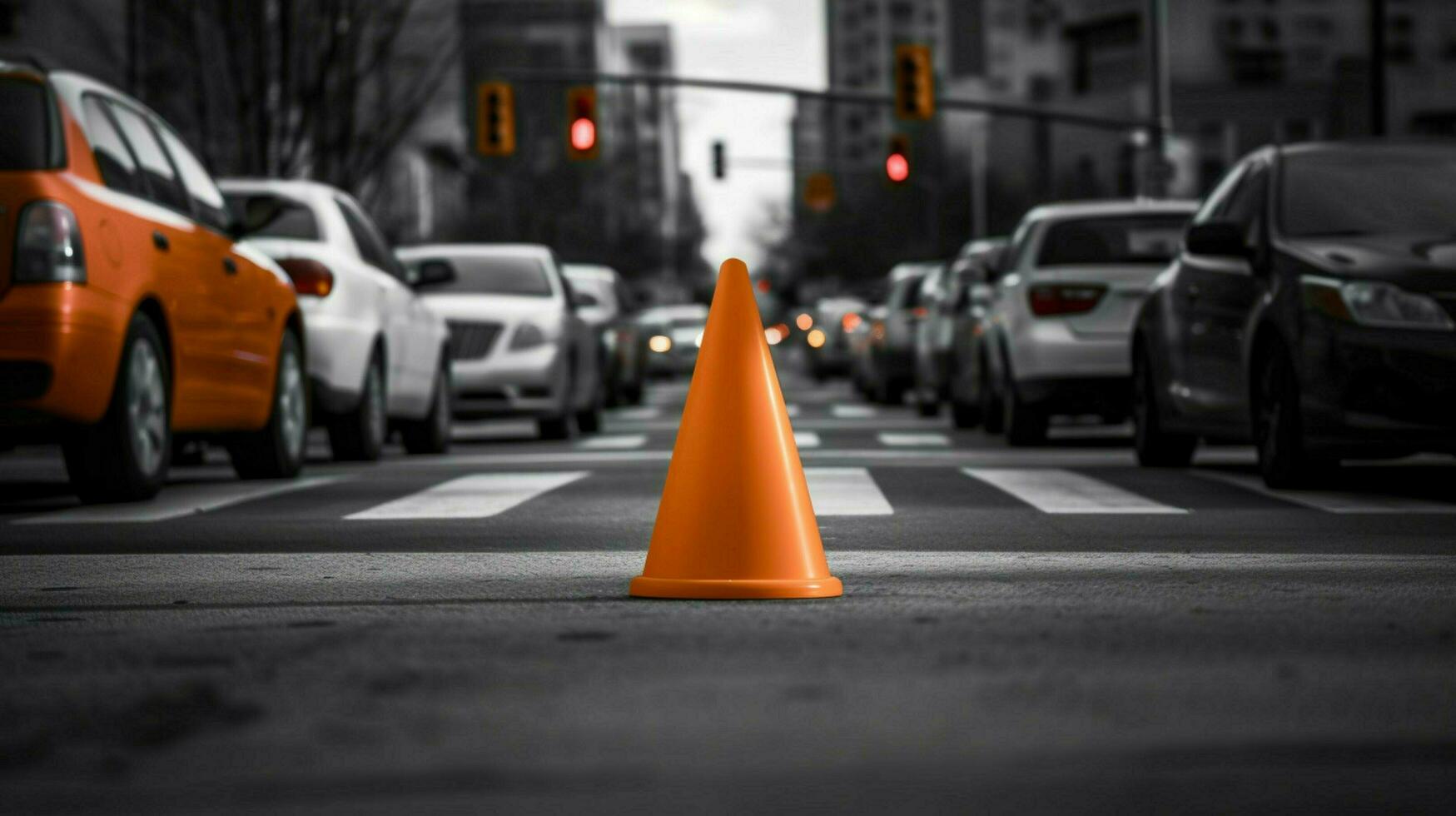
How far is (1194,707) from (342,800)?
67.6 inches

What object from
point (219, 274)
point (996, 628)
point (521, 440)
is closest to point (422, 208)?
point (521, 440)

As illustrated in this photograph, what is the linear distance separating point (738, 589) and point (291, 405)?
6674mm

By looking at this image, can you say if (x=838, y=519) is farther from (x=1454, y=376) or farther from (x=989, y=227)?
(x=989, y=227)

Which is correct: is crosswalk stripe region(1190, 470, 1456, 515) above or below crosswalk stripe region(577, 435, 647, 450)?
above

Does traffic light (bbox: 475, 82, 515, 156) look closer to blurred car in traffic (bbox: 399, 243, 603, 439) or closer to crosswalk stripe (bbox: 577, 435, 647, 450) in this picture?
crosswalk stripe (bbox: 577, 435, 647, 450)

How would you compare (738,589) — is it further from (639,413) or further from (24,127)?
(639,413)

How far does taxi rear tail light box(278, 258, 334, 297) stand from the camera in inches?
555

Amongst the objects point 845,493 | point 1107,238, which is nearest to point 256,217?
point 845,493

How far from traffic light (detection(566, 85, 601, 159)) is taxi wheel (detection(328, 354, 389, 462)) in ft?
83.1

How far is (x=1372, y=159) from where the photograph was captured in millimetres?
12047

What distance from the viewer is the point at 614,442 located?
736 inches

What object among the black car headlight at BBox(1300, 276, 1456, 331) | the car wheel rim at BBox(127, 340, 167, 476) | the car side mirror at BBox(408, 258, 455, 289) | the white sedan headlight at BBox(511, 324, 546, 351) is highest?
the car side mirror at BBox(408, 258, 455, 289)

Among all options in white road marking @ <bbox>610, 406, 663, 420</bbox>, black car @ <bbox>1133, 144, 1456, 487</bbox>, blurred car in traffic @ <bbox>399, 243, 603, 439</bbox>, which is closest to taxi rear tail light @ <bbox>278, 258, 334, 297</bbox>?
blurred car in traffic @ <bbox>399, 243, 603, 439</bbox>

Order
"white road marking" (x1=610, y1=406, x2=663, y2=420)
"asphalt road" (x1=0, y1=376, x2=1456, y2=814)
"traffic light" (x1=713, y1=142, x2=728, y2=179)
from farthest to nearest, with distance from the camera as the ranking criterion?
"traffic light" (x1=713, y1=142, x2=728, y2=179) → "white road marking" (x1=610, y1=406, x2=663, y2=420) → "asphalt road" (x1=0, y1=376, x2=1456, y2=814)
